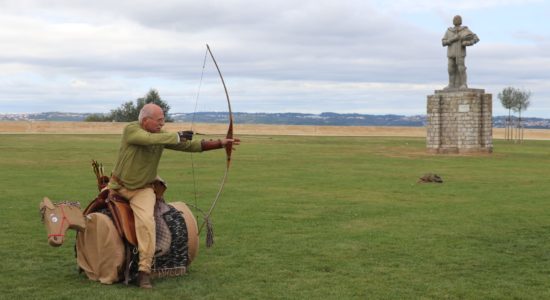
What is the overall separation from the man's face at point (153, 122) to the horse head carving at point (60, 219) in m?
1.30

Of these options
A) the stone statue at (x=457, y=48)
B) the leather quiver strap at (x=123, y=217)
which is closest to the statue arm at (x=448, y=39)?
the stone statue at (x=457, y=48)

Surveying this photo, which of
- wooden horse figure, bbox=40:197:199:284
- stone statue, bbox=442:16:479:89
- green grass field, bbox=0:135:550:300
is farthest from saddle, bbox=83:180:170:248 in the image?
stone statue, bbox=442:16:479:89

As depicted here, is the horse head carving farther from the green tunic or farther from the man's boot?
the man's boot

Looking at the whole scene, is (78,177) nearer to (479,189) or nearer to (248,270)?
(479,189)

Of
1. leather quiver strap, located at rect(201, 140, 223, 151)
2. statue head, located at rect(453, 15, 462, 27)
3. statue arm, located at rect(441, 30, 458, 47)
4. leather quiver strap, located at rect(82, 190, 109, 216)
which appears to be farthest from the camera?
statue head, located at rect(453, 15, 462, 27)

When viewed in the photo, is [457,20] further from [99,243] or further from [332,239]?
[99,243]

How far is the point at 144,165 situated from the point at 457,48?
35725mm

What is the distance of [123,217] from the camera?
985 cm

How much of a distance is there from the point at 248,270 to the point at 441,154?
33.5 metres

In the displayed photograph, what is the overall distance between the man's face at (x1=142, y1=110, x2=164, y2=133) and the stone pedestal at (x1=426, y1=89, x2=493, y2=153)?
113 feet

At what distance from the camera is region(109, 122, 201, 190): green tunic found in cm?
977

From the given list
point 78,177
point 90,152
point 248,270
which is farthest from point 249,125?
point 248,270

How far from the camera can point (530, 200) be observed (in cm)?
1988

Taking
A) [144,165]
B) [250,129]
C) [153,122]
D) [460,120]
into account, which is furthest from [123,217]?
[250,129]
